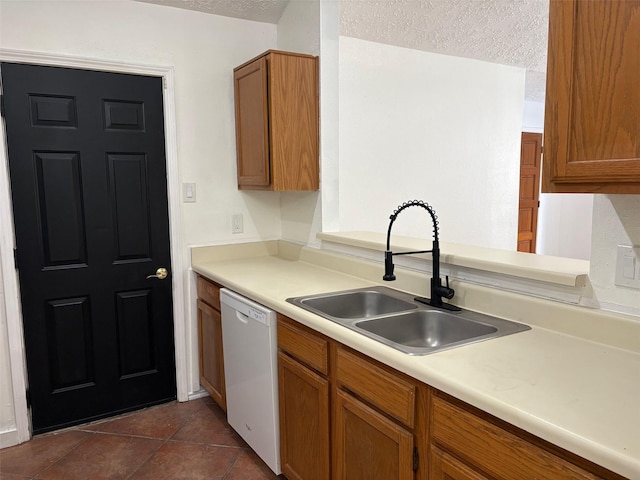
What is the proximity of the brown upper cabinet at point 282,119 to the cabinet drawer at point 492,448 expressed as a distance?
1726mm

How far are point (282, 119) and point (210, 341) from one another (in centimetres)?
135

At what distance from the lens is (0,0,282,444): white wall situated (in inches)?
99.3

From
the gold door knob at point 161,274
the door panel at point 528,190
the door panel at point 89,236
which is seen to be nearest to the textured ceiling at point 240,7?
the door panel at point 89,236

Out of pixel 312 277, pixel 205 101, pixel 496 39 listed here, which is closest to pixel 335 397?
pixel 312 277

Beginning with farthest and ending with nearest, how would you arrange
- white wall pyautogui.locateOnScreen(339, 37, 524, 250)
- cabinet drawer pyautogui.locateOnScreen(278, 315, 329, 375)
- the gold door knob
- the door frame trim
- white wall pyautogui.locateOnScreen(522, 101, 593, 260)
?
white wall pyautogui.locateOnScreen(522, 101, 593, 260) < white wall pyautogui.locateOnScreen(339, 37, 524, 250) < the gold door knob < the door frame trim < cabinet drawer pyautogui.locateOnScreen(278, 315, 329, 375)

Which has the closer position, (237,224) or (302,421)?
(302,421)

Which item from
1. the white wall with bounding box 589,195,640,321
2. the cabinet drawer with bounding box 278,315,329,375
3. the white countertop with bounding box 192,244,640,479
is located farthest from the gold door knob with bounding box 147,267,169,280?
the white wall with bounding box 589,195,640,321

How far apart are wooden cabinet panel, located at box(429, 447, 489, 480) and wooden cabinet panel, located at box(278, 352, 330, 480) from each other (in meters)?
0.54

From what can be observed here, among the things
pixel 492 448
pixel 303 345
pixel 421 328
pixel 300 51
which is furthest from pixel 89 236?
pixel 492 448

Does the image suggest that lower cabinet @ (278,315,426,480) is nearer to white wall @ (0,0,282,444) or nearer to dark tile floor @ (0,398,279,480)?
dark tile floor @ (0,398,279,480)

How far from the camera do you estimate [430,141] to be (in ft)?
13.0

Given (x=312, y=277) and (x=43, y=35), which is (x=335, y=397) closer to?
(x=312, y=277)

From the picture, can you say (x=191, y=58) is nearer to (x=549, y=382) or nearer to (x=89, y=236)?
(x=89, y=236)

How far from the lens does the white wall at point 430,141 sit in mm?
3602
